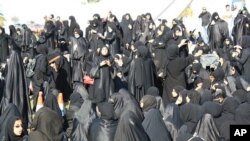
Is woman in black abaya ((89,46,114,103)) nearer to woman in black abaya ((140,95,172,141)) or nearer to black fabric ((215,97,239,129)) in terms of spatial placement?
black fabric ((215,97,239,129))

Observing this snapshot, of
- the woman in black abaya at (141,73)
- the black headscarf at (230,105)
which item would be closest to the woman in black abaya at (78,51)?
the woman in black abaya at (141,73)

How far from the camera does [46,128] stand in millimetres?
6898

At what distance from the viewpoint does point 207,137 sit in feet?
25.7

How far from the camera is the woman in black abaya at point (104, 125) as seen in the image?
7.43 m

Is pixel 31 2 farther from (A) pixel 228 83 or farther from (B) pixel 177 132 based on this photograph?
(B) pixel 177 132

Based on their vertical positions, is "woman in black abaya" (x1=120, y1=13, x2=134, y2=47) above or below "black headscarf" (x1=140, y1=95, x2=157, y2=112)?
above

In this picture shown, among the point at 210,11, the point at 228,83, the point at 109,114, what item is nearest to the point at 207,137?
the point at 109,114

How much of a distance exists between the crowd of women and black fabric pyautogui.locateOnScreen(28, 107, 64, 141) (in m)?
0.01

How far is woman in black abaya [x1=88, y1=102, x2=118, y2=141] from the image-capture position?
7.43 metres

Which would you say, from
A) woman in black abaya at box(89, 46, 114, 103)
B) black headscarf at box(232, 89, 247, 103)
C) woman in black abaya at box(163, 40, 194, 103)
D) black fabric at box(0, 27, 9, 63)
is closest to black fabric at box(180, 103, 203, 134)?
black headscarf at box(232, 89, 247, 103)

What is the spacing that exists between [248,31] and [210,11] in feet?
11.6

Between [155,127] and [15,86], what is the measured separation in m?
3.66

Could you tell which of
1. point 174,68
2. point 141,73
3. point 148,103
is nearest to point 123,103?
point 148,103

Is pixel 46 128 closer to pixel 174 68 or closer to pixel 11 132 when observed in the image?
pixel 11 132
